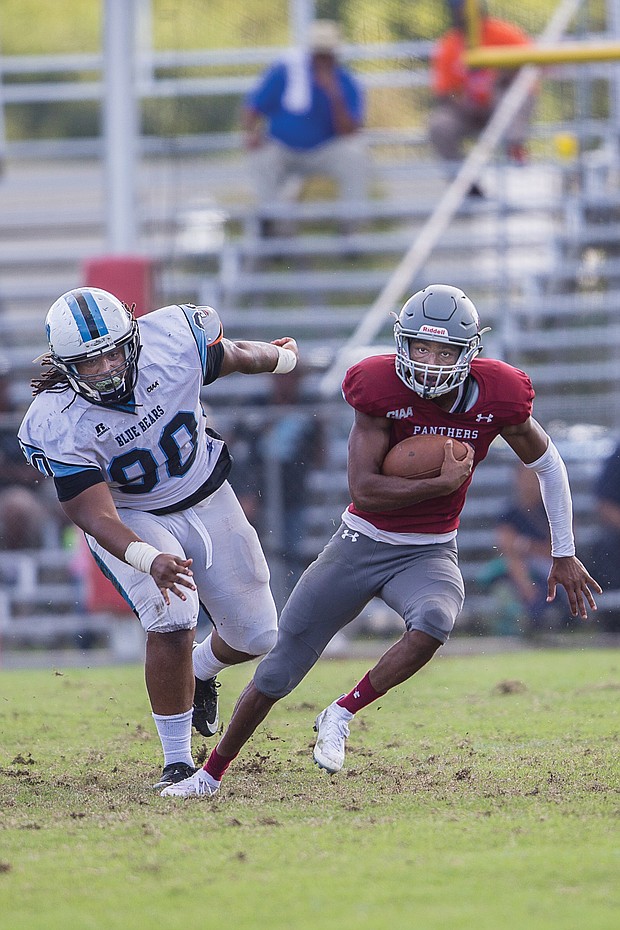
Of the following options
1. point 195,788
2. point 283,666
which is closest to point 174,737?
point 195,788

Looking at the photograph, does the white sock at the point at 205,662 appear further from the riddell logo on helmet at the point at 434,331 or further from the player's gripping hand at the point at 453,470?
the riddell logo on helmet at the point at 434,331

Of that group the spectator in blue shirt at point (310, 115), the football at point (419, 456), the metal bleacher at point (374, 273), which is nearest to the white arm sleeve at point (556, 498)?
the football at point (419, 456)

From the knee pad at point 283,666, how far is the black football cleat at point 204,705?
2.64 feet

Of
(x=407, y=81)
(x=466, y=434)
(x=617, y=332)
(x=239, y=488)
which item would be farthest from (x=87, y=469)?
(x=407, y=81)

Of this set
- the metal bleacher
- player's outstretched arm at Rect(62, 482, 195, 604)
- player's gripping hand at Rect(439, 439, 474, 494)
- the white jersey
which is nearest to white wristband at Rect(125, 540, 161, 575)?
player's outstretched arm at Rect(62, 482, 195, 604)

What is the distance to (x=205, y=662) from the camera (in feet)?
18.0

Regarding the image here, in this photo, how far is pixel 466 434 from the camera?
16.0 feet

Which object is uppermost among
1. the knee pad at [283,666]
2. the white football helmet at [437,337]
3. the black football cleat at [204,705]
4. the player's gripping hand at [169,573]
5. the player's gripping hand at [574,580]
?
the white football helmet at [437,337]

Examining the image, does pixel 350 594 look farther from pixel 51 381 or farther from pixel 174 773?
pixel 51 381

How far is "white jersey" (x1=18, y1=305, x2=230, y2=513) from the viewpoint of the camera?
4793 mm

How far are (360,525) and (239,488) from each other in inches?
170

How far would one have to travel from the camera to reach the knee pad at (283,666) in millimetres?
4695

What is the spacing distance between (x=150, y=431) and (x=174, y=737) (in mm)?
1080

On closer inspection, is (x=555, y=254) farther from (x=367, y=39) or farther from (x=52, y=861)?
(x=52, y=861)
